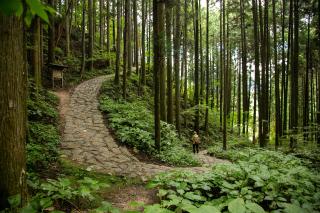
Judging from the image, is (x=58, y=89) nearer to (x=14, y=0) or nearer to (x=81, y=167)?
(x=81, y=167)

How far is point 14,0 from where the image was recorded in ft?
3.75

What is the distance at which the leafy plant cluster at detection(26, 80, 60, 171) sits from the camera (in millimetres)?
6263

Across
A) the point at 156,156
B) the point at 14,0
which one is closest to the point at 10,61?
the point at 14,0

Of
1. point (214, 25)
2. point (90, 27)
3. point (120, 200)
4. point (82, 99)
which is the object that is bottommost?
point (120, 200)

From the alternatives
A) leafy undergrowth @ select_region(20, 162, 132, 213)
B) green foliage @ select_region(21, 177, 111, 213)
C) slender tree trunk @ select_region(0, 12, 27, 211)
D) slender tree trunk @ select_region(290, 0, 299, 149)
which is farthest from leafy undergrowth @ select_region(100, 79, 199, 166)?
slender tree trunk @ select_region(0, 12, 27, 211)

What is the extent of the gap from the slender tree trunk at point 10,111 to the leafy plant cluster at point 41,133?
7.93ft

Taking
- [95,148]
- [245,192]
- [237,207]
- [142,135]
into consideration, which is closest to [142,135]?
[142,135]

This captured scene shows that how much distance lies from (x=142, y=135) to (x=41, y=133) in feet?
11.2

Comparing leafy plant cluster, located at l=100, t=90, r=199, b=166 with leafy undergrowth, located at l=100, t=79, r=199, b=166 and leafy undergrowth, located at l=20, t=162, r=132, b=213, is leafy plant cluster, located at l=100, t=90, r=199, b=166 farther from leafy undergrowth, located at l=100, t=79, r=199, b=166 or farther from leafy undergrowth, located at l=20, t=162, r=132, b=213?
leafy undergrowth, located at l=20, t=162, r=132, b=213

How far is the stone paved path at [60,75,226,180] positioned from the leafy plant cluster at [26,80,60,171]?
1.46ft

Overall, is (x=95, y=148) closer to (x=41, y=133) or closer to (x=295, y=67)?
(x=41, y=133)

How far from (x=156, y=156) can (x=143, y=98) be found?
10.0m

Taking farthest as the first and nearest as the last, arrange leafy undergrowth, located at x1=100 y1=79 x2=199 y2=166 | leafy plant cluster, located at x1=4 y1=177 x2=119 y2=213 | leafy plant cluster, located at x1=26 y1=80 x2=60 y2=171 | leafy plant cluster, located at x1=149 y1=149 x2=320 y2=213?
1. leafy undergrowth, located at x1=100 y1=79 x2=199 y2=166
2. leafy plant cluster, located at x1=26 y1=80 x2=60 y2=171
3. leafy plant cluster, located at x1=4 y1=177 x2=119 y2=213
4. leafy plant cluster, located at x1=149 y1=149 x2=320 y2=213

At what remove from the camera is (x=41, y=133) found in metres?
8.44
